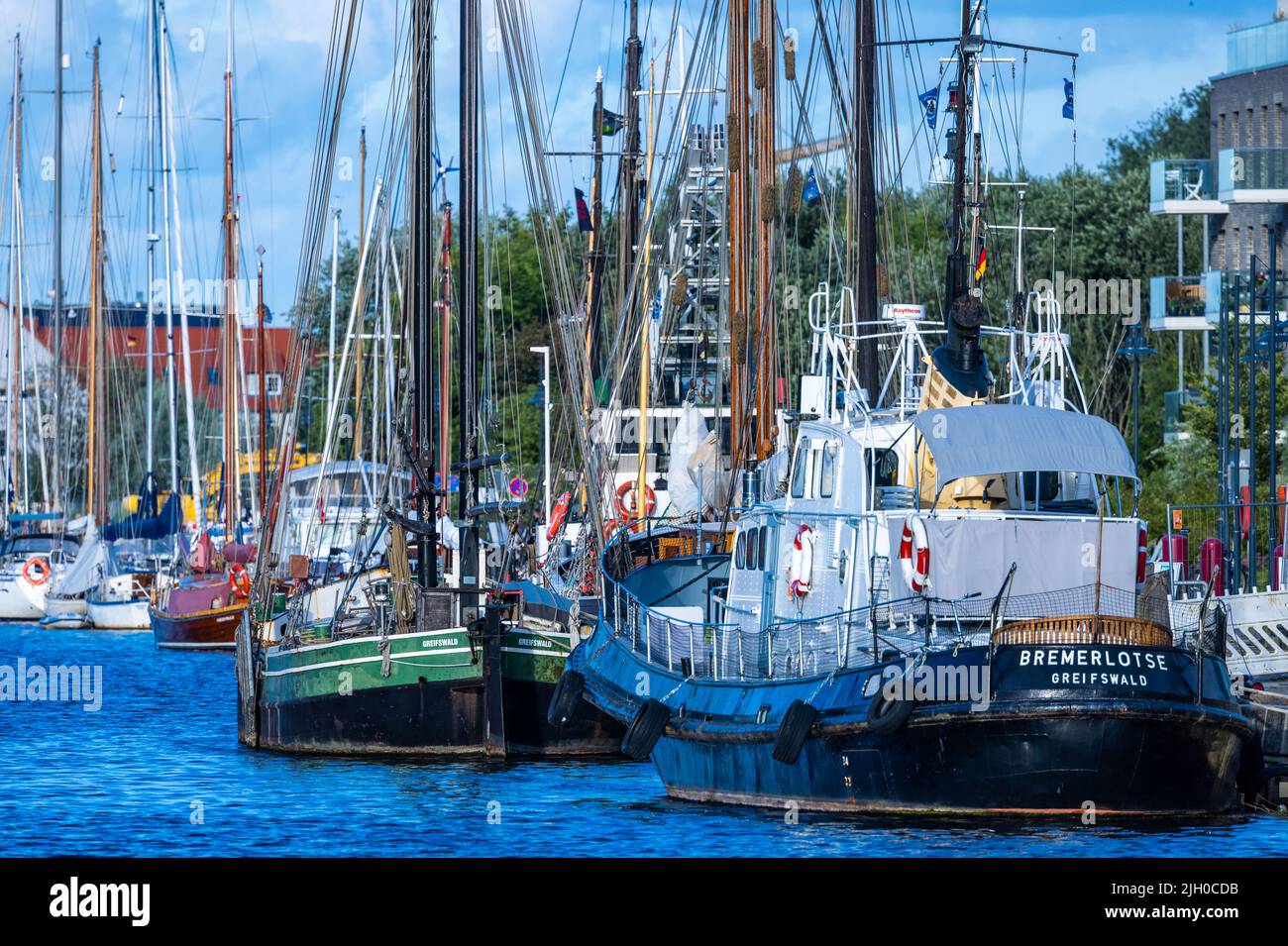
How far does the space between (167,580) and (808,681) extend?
47.4 m

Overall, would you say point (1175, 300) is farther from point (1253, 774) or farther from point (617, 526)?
point (1253, 774)

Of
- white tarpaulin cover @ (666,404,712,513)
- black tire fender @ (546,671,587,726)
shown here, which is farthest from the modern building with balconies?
black tire fender @ (546,671,587,726)

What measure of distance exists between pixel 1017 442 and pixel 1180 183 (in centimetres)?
4335

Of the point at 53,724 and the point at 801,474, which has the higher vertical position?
the point at 801,474

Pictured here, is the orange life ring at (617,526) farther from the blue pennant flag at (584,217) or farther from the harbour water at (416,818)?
the blue pennant flag at (584,217)

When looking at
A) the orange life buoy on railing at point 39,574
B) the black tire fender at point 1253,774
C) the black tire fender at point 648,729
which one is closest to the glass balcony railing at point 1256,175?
the black tire fender at point 1253,774

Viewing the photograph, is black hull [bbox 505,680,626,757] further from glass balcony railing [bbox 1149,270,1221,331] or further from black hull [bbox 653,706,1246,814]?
glass balcony railing [bbox 1149,270,1221,331]

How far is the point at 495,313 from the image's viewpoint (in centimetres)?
10494

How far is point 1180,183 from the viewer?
220 ft

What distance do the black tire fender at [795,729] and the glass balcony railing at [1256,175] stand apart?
42.0 meters

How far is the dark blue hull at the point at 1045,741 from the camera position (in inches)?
944

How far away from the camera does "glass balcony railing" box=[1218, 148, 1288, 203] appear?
6353 cm
